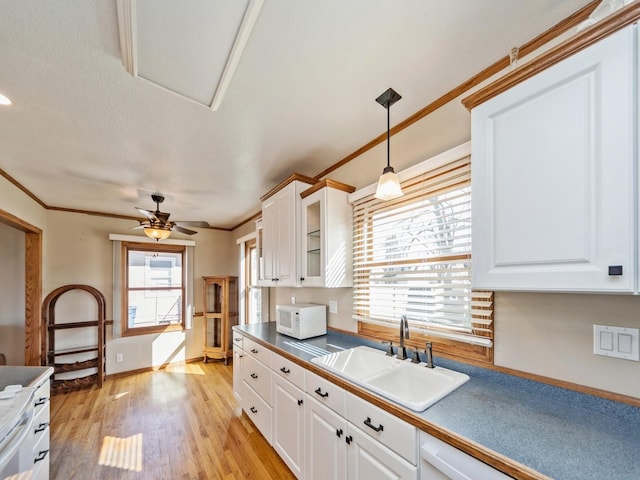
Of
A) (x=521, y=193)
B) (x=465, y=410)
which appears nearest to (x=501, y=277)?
(x=521, y=193)

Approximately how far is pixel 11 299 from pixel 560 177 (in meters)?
5.46

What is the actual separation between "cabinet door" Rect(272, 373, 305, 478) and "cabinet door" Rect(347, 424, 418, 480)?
499 millimetres

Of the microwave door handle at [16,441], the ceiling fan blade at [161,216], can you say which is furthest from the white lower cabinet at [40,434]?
the ceiling fan blade at [161,216]

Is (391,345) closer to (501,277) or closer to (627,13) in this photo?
(501,277)

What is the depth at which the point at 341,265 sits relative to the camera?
225 cm

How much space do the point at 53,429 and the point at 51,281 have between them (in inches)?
79.0

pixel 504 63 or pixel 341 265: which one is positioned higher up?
pixel 504 63

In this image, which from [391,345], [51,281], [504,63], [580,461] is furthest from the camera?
[51,281]

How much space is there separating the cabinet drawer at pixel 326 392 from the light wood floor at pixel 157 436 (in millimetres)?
931

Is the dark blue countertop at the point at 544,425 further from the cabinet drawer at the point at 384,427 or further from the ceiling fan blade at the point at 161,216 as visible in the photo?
the ceiling fan blade at the point at 161,216

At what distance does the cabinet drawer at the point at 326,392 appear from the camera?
4.75ft

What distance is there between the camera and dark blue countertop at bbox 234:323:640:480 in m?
0.80

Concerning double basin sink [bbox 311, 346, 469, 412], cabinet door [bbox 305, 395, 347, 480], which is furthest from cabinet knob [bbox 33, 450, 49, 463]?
double basin sink [bbox 311, 346, 469, 412]

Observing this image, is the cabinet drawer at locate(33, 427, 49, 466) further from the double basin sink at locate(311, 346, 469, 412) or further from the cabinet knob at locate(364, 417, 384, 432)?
the cabinet knob at locate(364, 417, 384, 432)
